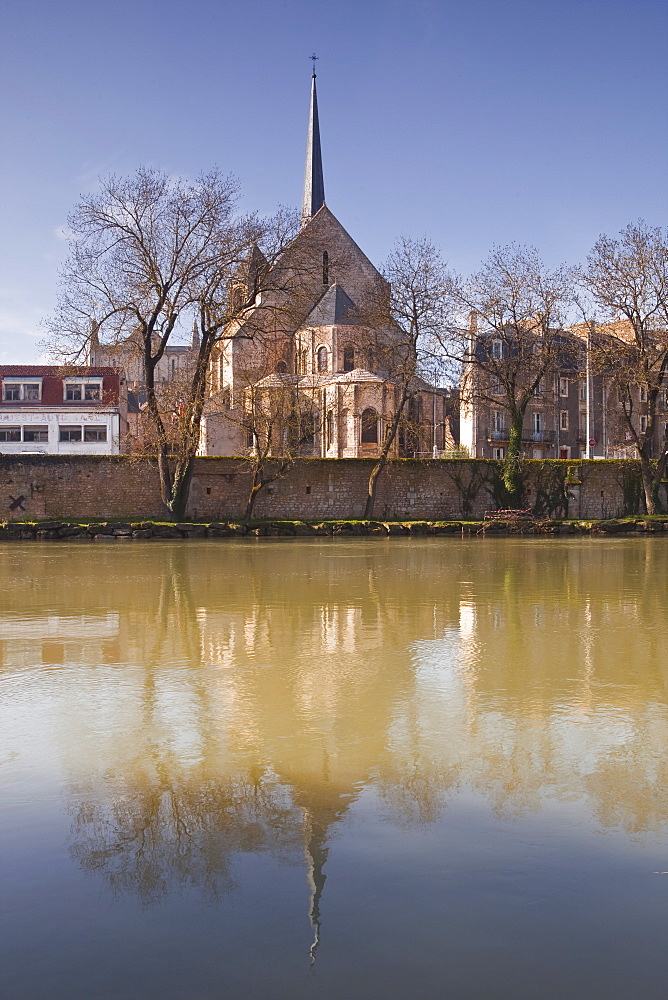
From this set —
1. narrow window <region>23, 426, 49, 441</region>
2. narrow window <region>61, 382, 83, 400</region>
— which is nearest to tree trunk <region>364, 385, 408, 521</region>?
narrow window <region>61, 382, 83, 400</region>

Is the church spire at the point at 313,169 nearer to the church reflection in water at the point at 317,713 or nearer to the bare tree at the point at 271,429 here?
the bare tree at the point at 271,429

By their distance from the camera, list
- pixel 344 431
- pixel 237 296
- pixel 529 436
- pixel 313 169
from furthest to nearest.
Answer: pixel 313 169
pixel 529 436
pixel 344 431
pixel 237 296

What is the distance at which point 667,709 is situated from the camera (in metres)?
6.58

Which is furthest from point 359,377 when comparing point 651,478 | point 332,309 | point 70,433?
point 70,433

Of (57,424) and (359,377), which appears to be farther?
(57,424)

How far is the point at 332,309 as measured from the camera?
60.1 m

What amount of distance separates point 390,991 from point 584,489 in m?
41.3

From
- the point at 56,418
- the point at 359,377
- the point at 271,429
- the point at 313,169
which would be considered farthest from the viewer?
the point at 313,169

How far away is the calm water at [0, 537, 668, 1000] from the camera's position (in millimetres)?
3209

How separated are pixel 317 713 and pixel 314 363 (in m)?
51.7

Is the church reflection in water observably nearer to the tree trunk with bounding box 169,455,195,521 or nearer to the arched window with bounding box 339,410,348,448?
the tree trunk with bounding box 169,455,195,521

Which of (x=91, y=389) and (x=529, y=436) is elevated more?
(x=91, y=389)

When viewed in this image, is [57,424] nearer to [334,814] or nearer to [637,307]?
[637,307]

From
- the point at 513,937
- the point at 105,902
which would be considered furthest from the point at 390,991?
the point at 105,902
